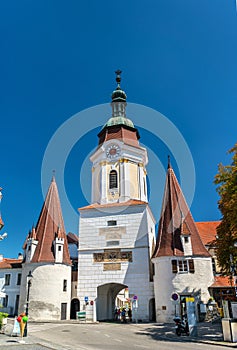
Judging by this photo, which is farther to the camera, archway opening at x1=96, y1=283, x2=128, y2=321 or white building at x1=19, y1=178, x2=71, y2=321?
archway opening at x1=96, y1=283, x2=128, y2=321

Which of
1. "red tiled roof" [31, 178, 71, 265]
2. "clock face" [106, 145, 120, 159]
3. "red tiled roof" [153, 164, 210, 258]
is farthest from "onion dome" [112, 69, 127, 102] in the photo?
"red tiled roof" [153, 164, 210, 258]

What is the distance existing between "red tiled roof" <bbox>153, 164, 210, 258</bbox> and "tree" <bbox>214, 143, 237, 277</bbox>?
24.5ft

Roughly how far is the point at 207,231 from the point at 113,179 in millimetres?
14356

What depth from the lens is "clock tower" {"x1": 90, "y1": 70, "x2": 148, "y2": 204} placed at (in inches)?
1367

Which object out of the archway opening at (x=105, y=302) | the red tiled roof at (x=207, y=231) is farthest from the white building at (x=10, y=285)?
the red tiled roof at (x=207, y=231)

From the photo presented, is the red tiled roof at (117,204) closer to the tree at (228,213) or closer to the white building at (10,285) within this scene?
the white building at (10,285)

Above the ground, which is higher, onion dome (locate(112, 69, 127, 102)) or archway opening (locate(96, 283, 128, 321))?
onion dome (locate(112, 69, 127, 102))

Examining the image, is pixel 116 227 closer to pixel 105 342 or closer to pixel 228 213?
pixel 228 213

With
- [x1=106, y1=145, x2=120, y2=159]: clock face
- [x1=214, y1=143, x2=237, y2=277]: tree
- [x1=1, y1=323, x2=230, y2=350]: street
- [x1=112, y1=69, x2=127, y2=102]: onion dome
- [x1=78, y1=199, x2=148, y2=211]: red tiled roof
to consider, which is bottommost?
[x1=1, y1=323, x2=230, y2=350]: street

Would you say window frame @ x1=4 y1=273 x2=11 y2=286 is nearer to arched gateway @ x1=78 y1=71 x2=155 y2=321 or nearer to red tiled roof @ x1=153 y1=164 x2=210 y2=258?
arched gateway @ x1=78 y1=71 x2=155 y2=321

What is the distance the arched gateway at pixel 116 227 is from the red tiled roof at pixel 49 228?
251 centimetres

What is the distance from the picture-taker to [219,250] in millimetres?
19969

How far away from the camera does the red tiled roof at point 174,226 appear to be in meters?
27.6

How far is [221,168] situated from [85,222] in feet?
59.8
